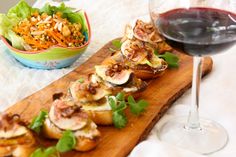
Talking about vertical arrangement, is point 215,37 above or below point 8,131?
above

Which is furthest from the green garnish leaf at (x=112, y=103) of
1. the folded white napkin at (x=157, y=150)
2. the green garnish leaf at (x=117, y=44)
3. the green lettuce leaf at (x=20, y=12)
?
the green lettuce leaf at (x=20, y=12)

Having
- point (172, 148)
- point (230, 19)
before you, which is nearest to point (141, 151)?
point (172, 148)

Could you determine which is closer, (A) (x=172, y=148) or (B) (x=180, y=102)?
(A) (x=172, y=148)

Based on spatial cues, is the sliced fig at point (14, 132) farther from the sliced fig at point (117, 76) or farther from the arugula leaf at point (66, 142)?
the sliced fig at point (117, 76)

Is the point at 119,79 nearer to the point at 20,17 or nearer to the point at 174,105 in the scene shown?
the point at 174,105

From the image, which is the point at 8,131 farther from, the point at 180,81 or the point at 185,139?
the point at 180,81

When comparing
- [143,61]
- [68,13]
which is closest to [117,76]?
[143,61]

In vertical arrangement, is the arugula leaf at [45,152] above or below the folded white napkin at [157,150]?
above
